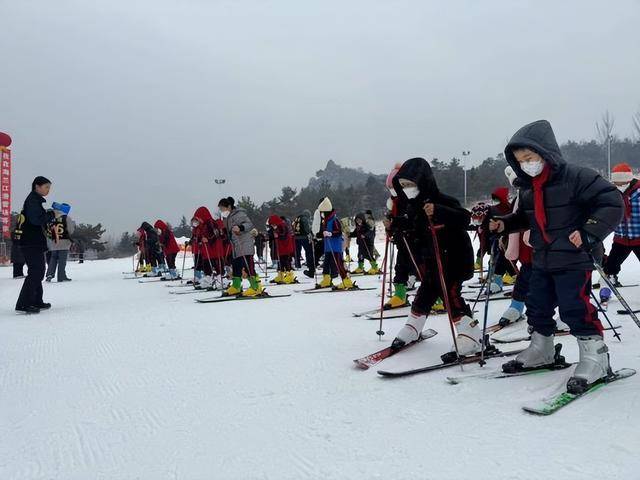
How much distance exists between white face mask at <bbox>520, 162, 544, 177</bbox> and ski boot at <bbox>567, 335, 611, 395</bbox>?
103cm

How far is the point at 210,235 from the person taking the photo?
10.9 meters

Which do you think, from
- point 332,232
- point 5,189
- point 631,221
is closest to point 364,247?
point 332,232

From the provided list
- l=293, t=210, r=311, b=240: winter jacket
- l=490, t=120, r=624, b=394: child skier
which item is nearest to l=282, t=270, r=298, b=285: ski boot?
l=293, t=210, r=311, b=240: winter jacket

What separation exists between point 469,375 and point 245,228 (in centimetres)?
606

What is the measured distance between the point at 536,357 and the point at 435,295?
100 cm

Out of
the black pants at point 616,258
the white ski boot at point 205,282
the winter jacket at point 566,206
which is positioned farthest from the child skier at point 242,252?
the winter jacket at point 566,206

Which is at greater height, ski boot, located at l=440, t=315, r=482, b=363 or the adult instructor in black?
the adult instructor in black

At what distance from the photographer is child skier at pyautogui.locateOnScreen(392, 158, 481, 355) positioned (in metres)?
3.96

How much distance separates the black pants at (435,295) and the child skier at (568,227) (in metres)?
0.75

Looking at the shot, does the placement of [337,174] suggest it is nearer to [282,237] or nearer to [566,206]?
[282,237]

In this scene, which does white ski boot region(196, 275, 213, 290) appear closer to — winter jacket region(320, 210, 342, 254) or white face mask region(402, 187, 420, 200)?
winter jacket region(320, 210, 342, 254)

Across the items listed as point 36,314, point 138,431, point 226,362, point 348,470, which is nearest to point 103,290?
point 36,314

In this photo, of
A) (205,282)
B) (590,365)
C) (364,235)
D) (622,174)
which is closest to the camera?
(590,365)

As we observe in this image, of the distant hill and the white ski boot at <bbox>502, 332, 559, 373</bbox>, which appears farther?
the distant hill
